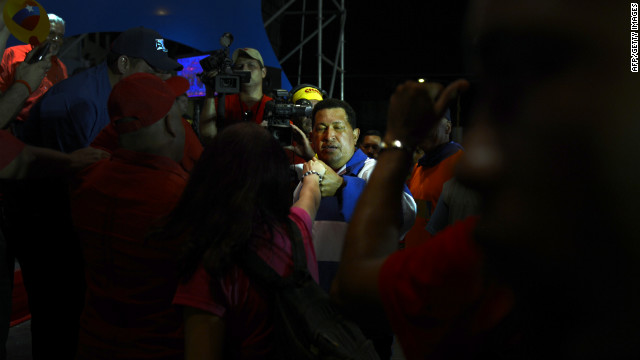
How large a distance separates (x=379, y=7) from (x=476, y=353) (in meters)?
12.6

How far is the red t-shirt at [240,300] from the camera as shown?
3.90 ft

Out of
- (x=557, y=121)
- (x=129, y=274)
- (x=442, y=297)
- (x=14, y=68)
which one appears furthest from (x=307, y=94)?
(x=557, y=121)

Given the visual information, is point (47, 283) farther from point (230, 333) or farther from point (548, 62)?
point (548, 62)

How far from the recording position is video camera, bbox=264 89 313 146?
2.13 meters

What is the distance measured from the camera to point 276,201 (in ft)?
4.55

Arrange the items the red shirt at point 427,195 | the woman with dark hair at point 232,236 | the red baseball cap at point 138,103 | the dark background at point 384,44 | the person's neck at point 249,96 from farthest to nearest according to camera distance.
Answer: the dark background at point 384,44
the person's neck at point 249,96
the red shirt at point 427,195
the red baseball cap at point 138,103
the woman with dark hair at point 232,236

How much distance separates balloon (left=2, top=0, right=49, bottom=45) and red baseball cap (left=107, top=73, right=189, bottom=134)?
98cm

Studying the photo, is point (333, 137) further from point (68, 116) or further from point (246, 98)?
point (68, 116)

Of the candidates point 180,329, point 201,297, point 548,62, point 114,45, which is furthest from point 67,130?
point 548,62

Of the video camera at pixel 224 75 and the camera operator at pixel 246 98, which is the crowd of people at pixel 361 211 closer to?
the video camera at pixel 224 75

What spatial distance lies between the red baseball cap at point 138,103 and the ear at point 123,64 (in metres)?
0.87

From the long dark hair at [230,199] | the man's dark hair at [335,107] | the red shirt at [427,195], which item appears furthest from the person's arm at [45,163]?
the red shirt at [427,195]

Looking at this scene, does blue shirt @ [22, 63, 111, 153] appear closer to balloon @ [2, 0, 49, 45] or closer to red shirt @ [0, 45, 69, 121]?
balloon @ [2, 0, 49, 45]

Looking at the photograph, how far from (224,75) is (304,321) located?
1.62 m
